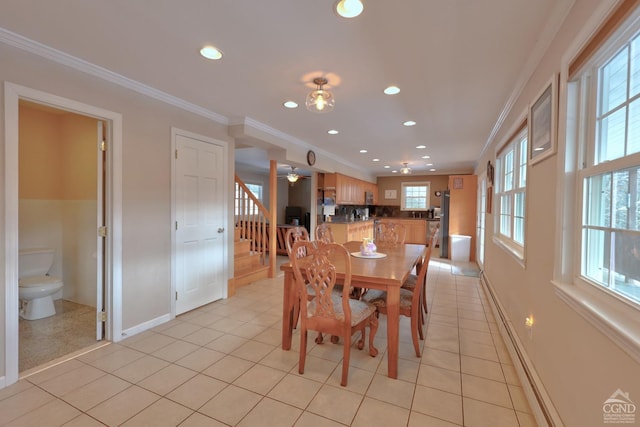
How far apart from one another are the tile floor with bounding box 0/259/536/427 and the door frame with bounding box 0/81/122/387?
26cm

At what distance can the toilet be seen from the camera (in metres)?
2.79

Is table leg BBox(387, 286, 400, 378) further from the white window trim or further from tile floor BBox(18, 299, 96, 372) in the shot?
tile floor BBox(18, 299, 96, 372)

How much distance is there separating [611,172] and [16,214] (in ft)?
11.3

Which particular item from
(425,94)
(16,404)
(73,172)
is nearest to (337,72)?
(425,94)

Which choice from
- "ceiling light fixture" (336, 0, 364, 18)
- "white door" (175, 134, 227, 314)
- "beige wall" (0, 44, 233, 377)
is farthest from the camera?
"white door" (175, 134, 227, 314)

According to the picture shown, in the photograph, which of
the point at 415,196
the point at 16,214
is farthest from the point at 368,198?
the point at 16,214

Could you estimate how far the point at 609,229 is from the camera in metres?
1.18

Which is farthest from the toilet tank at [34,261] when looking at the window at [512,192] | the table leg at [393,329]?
the window at [512,192]

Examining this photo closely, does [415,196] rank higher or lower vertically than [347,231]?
higher

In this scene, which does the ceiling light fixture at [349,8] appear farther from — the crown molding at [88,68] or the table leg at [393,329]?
the crown molding at [88,68]

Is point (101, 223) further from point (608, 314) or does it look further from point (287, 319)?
point (608, 314)

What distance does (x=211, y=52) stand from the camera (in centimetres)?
202

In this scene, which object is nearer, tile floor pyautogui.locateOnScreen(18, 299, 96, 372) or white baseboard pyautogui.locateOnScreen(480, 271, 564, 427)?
white baseboard pyautogui.locateOnScreen(480, 271, 564, 427)

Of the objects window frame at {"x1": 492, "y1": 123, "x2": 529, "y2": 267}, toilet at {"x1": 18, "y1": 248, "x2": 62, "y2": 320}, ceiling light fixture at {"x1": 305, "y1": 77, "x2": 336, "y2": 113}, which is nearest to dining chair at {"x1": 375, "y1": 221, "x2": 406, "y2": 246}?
window frame at {"x1": 492, "y1": 123, "x2": 529, "y2": 267}
